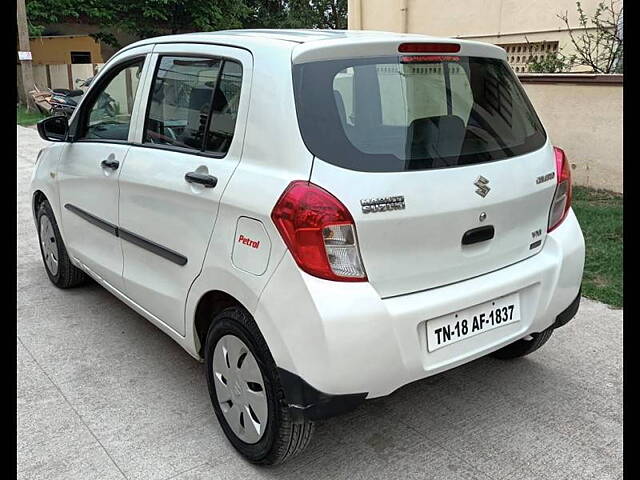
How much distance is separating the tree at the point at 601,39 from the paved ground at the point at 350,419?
4.61 meters

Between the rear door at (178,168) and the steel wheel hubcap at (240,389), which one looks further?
the rear door at (178,168)

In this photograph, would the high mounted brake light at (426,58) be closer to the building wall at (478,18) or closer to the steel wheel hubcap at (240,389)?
the steel wheel hubcap at (240,389)

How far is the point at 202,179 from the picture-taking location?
8.41 feet

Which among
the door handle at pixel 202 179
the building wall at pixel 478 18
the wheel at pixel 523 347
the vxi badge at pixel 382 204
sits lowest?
the wheel at pixel 523 347

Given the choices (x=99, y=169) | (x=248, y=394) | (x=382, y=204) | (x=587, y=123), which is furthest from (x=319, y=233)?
(x=587, y=123)

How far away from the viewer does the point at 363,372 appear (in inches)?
84.8

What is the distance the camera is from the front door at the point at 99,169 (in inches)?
131

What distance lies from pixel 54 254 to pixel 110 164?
60.1 inches

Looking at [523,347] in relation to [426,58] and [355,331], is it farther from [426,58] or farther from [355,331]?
[426,58]

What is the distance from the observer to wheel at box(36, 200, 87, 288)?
14.2 feet

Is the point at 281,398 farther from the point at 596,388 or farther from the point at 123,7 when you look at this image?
the point at 123,7

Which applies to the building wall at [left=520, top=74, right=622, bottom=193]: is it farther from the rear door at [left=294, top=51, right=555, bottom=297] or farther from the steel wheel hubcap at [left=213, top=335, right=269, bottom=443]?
the steel wheel hubcap at [left=213, top=335, right=269, bottom=443]

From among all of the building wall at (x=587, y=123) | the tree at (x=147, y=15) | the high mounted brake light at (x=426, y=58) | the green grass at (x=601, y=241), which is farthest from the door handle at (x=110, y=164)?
the tree at (x=147, y=15)
